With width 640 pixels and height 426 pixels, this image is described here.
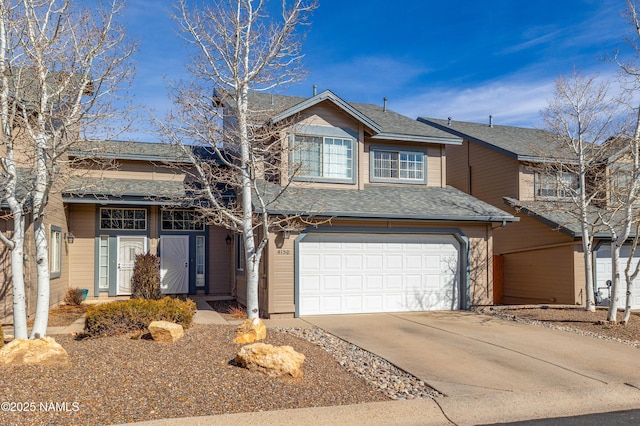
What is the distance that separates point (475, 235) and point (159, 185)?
10.2 meters

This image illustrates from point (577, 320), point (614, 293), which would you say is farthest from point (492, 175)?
point (577, 320)

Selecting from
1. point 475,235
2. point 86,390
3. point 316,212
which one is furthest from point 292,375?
point 475,235

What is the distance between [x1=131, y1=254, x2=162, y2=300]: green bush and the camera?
1600 cm

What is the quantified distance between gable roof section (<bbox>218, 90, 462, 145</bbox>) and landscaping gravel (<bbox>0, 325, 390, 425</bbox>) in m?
6.82

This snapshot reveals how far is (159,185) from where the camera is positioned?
1761 centimetres

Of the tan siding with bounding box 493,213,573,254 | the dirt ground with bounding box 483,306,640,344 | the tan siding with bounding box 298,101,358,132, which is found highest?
the tan siding with bounding box 298,101,358,132

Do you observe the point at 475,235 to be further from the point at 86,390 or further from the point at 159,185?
the point at 86,390

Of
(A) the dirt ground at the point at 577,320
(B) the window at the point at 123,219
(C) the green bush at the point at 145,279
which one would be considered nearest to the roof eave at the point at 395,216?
(A) the dirt ground at the point at 577,320

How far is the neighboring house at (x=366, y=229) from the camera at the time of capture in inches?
554

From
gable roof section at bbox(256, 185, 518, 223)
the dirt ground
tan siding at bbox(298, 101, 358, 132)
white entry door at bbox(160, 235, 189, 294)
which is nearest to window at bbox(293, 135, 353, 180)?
tan siding at bbox(298, 101, 358, 132)

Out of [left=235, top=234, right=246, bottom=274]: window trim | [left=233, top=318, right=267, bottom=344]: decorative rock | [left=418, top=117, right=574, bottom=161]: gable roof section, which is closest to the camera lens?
[left=233, top=318, right=267, bottom=344]: decorative rock

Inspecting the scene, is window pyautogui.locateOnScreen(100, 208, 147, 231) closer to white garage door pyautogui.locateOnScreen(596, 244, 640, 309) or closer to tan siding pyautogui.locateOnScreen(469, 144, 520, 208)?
tan siding pyautogui.locateOnScreen(469, 144, 520, 208)

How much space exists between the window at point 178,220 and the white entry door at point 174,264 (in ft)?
1.00

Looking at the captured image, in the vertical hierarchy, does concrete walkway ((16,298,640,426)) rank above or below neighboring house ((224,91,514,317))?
below
